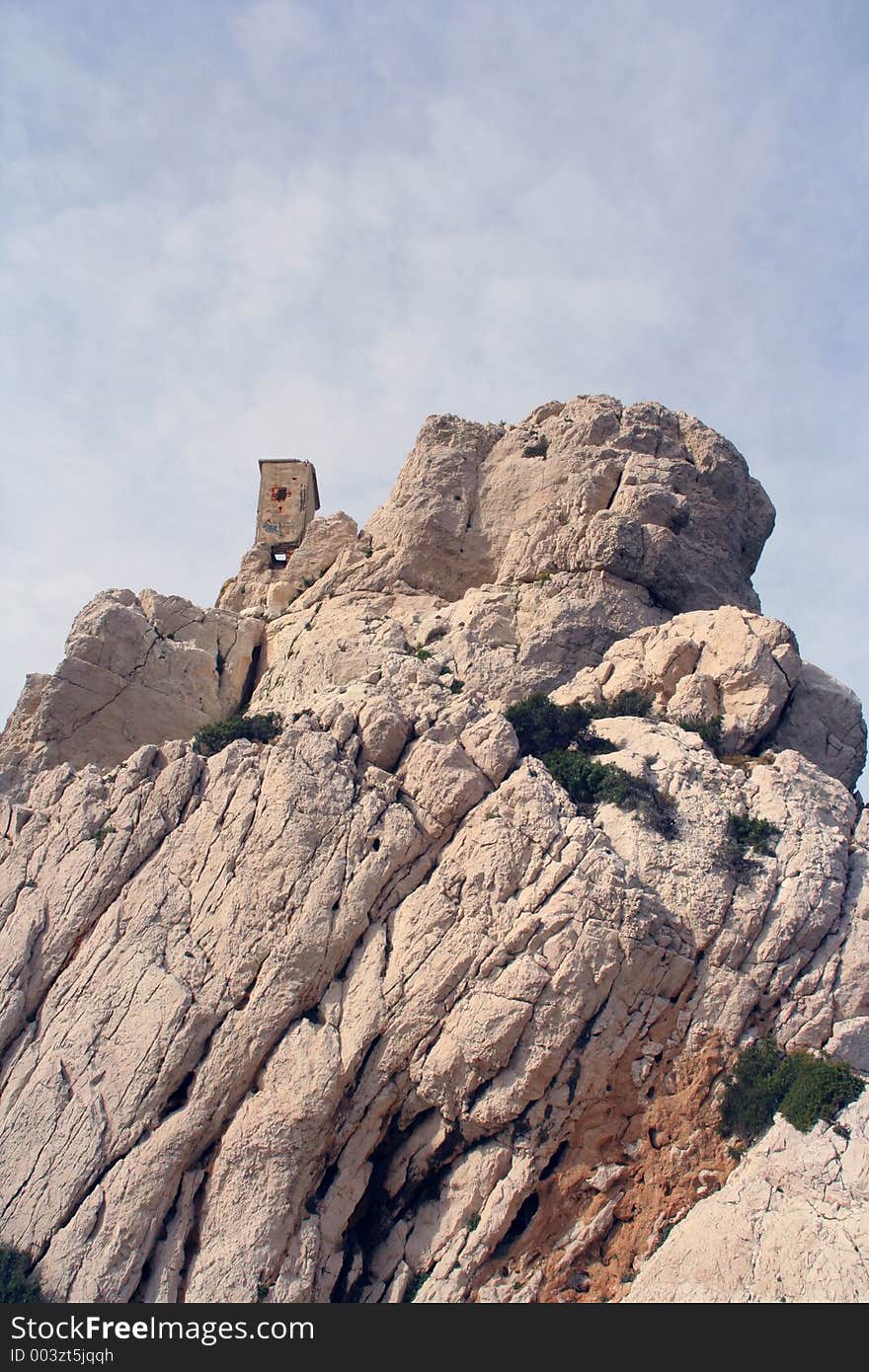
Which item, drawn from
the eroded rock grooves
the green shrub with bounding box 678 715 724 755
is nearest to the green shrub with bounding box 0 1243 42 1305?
the eroded rock grooves

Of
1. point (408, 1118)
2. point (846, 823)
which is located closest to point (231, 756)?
point (408, 1118)

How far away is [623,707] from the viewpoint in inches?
1268

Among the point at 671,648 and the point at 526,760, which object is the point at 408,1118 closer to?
the point at 526,760

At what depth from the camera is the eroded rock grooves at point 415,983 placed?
22922 millimetres

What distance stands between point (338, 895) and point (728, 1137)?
8.59 m

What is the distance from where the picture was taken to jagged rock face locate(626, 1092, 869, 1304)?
20688 millimetres

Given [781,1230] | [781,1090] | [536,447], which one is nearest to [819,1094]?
[781,1090]

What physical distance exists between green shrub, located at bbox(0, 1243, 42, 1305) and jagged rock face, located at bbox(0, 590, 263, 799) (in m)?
13.1

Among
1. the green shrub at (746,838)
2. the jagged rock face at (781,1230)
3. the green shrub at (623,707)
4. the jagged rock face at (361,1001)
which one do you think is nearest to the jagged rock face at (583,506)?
the green shrub at (623,707)

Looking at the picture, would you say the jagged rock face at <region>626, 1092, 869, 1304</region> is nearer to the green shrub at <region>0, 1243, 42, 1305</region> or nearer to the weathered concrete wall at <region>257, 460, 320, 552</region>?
the green shrub at <region>0, 1243, 42, 1305</region>

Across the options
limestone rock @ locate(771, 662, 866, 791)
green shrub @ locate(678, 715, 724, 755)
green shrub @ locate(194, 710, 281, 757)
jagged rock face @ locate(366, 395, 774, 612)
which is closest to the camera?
green shrub @ locate(678, 715, 724, 755)

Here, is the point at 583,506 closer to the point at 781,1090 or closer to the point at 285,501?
the point at 285,501

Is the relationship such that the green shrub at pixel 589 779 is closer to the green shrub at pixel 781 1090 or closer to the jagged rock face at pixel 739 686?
the jagged rock face at pixel 739 686

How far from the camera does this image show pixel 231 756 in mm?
29078
